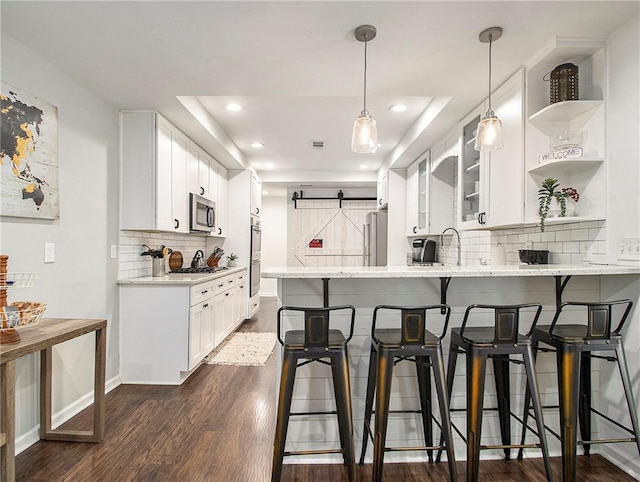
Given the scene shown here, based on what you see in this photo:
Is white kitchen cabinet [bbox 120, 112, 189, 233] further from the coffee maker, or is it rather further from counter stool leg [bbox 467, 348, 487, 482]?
the coffee maker

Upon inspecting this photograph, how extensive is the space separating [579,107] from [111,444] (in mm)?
3425

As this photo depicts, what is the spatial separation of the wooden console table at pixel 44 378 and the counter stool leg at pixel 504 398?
233cm

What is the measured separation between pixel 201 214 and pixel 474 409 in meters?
3.47

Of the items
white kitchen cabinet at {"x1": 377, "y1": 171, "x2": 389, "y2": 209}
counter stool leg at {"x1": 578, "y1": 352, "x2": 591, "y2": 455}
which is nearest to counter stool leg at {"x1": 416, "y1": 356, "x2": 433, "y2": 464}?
counter stool leg at {"x1": 578, "y1": 352, "x2": 591, "y2": 455}

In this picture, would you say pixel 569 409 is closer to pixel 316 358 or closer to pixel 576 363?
pixel 576 363

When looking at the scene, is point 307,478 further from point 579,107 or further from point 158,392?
point 579,107

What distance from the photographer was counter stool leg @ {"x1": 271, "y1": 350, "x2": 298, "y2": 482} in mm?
1655

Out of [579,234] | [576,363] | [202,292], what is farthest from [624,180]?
[202,292]

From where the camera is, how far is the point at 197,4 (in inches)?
67.8

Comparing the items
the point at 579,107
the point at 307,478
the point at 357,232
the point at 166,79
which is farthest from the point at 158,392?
the point at 357,232

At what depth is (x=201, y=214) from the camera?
420 centimetres

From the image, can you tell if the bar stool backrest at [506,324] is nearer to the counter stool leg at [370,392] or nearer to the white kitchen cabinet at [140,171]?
the counter stool leg at [370,392]

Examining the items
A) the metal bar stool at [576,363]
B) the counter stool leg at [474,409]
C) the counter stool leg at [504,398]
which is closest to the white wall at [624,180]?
the metal bar stool at [576,363]

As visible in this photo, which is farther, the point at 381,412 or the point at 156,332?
the point at 156,332
